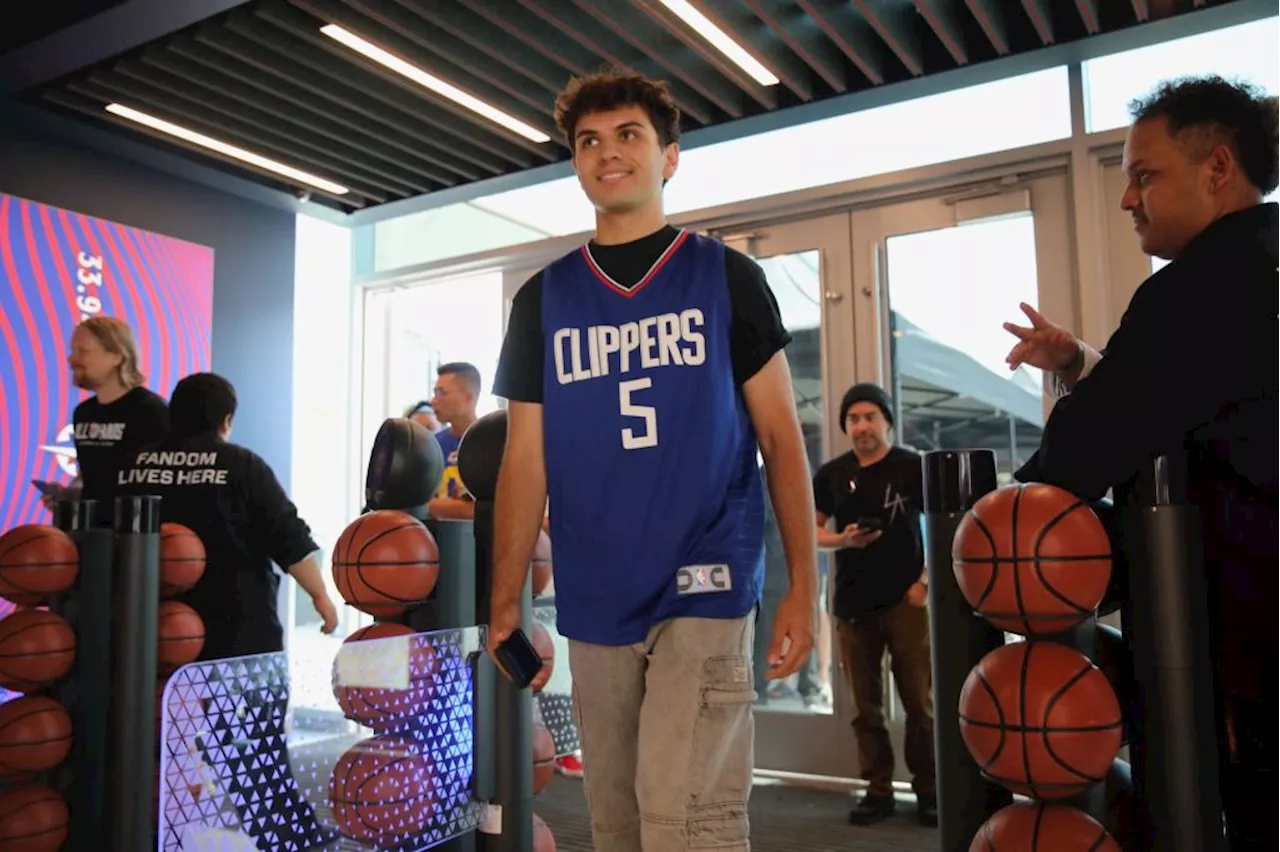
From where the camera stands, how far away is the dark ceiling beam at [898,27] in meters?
4.12

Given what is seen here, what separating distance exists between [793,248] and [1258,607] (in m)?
3.81

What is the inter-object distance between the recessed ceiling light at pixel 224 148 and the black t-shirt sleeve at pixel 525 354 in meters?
3.98

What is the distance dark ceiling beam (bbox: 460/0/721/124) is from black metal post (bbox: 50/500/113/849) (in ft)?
8.07

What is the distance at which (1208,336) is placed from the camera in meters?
1.67

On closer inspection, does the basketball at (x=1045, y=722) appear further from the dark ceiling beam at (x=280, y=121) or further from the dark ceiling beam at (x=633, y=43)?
the dark ceiling beam at (x=280, y=121)

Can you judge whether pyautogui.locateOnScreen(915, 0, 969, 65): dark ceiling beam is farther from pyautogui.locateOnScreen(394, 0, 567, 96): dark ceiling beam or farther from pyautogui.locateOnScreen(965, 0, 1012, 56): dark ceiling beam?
pyautogui.locateOnScreen(394, 0, 567, 96): dark ceiling beam

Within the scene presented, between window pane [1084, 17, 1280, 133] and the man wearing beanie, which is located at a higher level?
window pane [1084, 17, 1280, 133]

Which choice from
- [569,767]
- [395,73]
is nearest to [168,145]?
[395,73]

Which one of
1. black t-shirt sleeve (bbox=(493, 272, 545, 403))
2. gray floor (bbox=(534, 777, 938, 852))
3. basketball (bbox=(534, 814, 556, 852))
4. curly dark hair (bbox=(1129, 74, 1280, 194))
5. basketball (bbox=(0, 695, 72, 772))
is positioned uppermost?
curly dark hair (bbox=(1129, 74, 1280, 194))

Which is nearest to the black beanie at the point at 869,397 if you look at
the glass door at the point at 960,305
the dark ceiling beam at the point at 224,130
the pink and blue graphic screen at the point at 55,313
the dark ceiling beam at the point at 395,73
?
the glass door at the point at 960,305

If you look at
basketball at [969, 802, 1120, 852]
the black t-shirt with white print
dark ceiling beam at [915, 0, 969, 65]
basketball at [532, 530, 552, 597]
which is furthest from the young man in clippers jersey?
dark ceiling beam at [915, 0, 969, 65]

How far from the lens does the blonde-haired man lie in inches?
142

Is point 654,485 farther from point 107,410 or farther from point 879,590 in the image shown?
point 879,590

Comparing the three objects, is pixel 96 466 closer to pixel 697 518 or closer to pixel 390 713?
pixel 390 713
